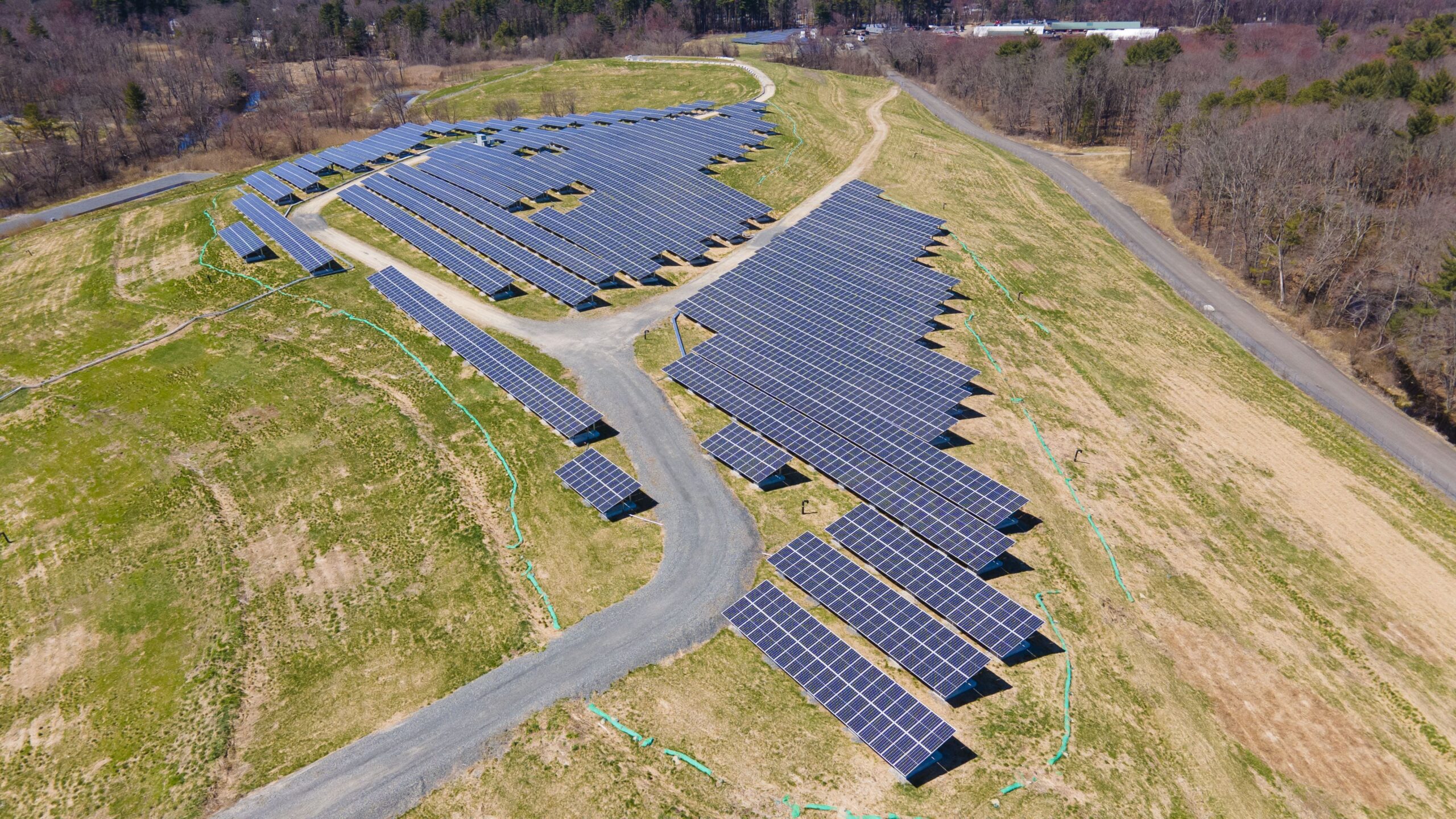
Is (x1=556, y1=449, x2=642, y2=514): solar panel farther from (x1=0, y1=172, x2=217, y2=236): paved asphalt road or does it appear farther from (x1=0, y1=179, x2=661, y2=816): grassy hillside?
(x1=0, y1=172, x2=217, y2=236): paved asphalt road

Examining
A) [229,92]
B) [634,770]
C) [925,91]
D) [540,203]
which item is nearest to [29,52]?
[229,92]

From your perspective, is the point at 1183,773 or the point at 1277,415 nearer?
the point at 1183,773

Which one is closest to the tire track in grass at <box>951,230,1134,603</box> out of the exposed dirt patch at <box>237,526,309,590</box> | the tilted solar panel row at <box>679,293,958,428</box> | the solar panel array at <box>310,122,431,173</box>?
the tilted solar panel row at <box>679,293,958,428</box>

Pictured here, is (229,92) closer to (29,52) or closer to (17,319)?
(29,52)

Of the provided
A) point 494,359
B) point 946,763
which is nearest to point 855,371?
point 494,359

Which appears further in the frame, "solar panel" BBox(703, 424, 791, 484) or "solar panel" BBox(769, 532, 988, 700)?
"solar panel" BBox(703, 424, 791, 484)

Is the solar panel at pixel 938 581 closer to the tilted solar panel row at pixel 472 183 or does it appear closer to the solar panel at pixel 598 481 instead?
the solar panel at pixel 598 481
